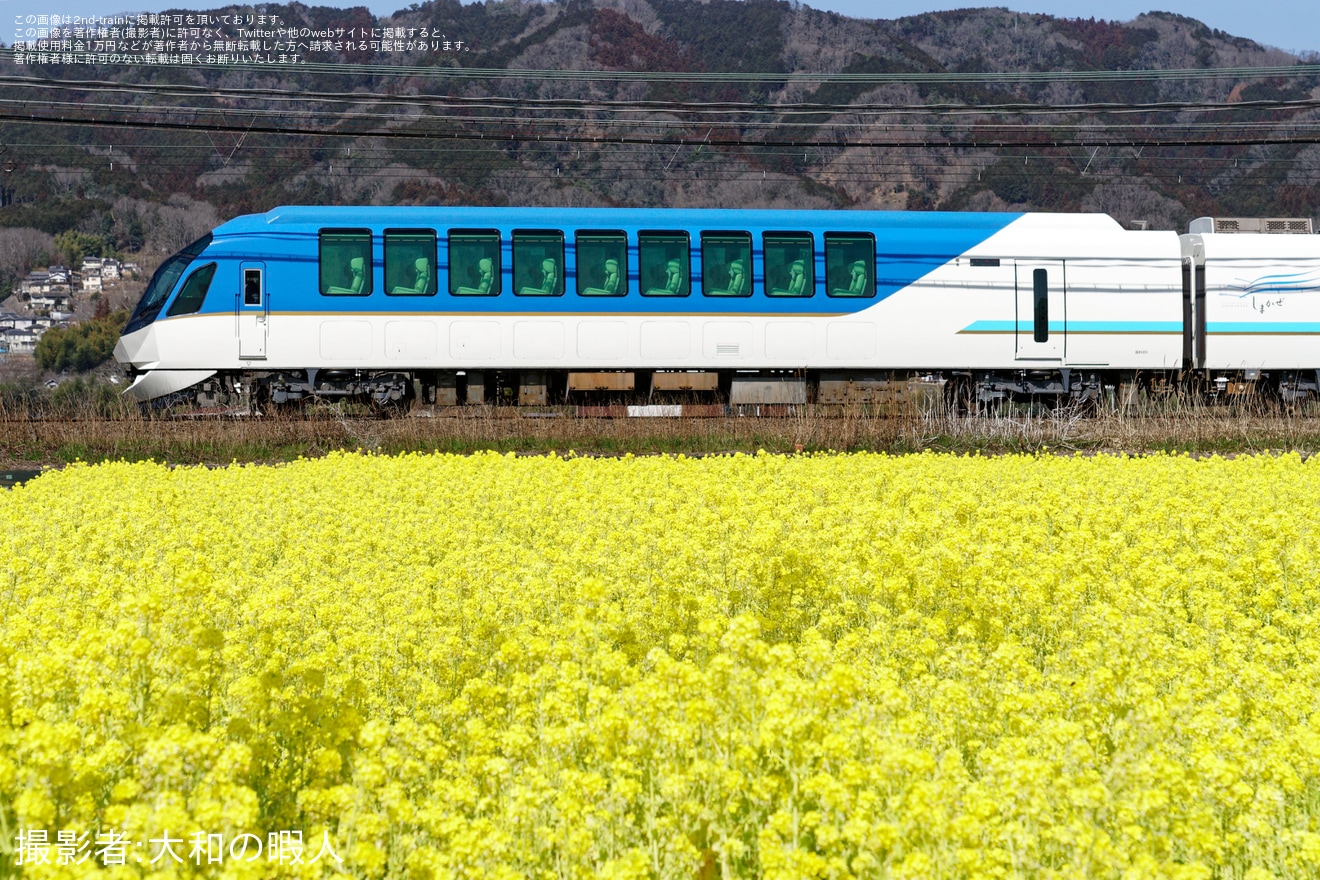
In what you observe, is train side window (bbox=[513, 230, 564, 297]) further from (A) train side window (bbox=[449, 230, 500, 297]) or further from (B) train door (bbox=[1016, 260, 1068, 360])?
(B) train door (bbox=[1016, 260, 1068, 360])

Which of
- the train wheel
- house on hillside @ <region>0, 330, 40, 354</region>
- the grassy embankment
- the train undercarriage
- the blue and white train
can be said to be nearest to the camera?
the grassy embankment

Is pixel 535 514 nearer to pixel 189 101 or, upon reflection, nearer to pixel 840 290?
pixel 840 290

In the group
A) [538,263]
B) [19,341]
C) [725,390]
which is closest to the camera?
[538,263]

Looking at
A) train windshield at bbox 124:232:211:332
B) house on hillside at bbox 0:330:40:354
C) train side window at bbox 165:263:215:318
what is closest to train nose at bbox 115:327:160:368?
train windshield at bbox 124:232:211:332

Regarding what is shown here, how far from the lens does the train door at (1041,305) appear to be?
16.6 m

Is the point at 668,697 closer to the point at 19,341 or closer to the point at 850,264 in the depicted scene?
the point at 850,264

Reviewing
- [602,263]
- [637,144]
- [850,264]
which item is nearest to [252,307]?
[602,263]

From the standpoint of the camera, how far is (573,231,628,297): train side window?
51.9 ft

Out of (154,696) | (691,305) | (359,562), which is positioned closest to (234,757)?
(154,696)

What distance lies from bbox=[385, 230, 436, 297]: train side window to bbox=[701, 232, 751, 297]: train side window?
411cm

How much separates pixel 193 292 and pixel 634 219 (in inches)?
262

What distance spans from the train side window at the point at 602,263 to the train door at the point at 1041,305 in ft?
20.5

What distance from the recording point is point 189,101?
92.9 meters

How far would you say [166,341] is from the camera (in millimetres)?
15805
